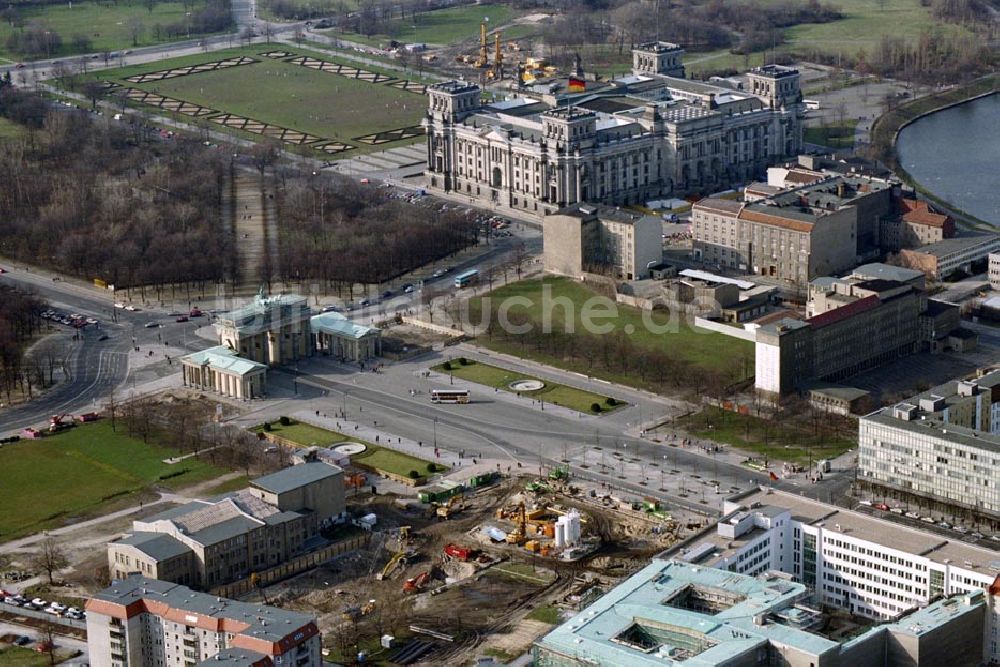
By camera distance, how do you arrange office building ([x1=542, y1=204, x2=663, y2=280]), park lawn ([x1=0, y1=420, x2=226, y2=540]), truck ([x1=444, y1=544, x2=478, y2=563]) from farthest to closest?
1. office building ([x1=542, y1=204, x2=663, y2=280])
2. park lawn ([x1=0, y1=420, x2=226, y2=540])
3. truck ([x1=444, y1=544, x2=478, y2=563])

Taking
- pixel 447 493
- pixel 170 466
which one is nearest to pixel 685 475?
pixel 447 493

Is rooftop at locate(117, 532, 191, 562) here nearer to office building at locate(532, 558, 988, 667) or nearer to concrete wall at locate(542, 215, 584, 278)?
office building at locate(532, 558, 988, 667)

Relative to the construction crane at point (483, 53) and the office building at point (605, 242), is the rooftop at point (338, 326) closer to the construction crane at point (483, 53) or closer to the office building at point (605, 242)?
the office building at point (605, 242)

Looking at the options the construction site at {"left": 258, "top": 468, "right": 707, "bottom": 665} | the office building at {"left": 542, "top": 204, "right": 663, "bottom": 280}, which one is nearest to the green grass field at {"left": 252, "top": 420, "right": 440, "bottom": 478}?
the construction site at {"left": 258, "top": 468, "right": 707, "bottom": 665}

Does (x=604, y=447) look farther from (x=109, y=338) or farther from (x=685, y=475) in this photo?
(x=109, y=338)

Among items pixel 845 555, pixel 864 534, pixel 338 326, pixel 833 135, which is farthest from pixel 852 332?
pixel 833 135
